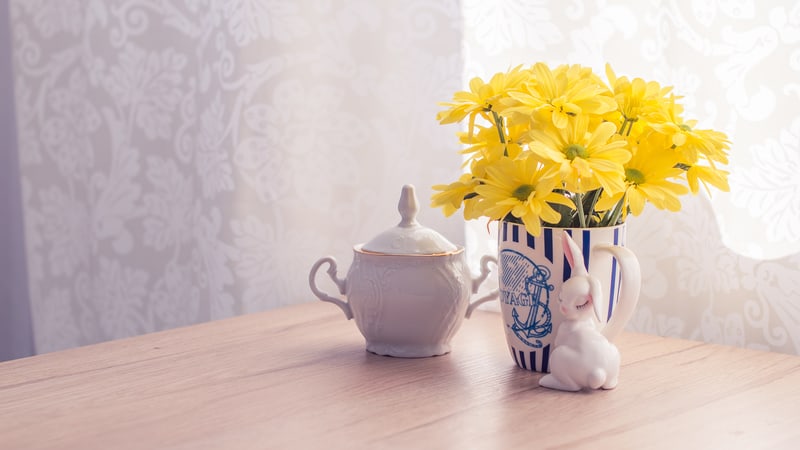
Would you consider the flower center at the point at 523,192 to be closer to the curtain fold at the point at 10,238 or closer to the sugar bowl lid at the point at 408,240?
the sugar bowl lid at the point at 408,240

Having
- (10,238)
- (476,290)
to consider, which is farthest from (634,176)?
(10,238)

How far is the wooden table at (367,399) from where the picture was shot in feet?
2.63

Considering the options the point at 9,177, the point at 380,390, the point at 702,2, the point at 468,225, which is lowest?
the point at 380,390

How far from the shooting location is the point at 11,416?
2.83 feet

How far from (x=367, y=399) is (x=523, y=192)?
0.27m

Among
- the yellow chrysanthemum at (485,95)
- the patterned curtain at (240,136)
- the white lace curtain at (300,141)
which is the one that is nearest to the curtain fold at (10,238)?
the white lace curtain at (300,141)

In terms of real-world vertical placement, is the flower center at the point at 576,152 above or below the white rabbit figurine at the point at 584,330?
above

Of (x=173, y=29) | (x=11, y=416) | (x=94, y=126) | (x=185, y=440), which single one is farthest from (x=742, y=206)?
(x=94, y=126)

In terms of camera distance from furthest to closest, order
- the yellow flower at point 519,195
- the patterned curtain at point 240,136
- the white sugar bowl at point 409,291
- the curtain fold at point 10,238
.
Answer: the curtain fold at point 10,238 → the patterned curtain at point 240,136 → the white sugar bowl at point 409,291 → the yellow flower at point 519,195

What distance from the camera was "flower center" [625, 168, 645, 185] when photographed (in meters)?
0.93

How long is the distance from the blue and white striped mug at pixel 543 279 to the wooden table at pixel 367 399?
0.05 meters

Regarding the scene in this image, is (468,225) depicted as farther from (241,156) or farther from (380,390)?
(380,390)

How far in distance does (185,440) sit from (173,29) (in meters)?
1.06

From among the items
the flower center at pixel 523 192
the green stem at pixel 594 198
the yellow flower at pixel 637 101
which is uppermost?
the yellow flower at pixel 637 101
